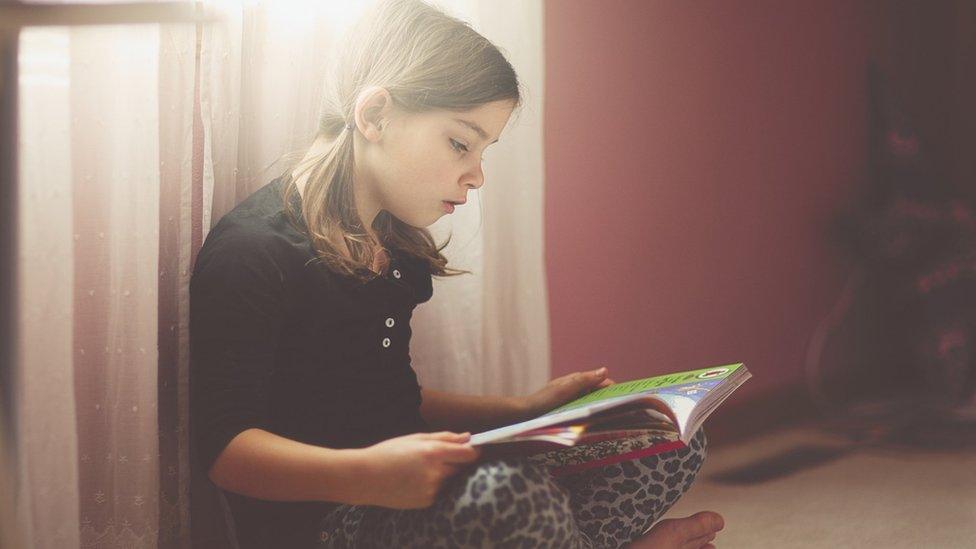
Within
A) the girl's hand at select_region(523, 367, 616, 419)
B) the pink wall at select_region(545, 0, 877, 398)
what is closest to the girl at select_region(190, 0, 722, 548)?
the girl's hand at select_region(523, 367, 616, 419)

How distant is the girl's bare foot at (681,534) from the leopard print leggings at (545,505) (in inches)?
0.5

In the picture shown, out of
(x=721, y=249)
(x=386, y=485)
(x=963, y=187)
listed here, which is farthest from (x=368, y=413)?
(x=963, y=187)

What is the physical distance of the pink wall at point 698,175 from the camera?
1530 mm

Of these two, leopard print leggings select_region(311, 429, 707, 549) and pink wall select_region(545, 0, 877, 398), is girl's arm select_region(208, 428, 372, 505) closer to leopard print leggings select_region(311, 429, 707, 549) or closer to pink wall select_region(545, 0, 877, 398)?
leopard print leggings select_region(311, 429, 707, 549)

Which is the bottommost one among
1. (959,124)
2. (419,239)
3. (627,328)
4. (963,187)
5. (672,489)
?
(672,489)

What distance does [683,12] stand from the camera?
171 centimetres

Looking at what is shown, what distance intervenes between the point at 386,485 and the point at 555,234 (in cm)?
88

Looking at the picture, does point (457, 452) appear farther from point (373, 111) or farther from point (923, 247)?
point (923, 247)

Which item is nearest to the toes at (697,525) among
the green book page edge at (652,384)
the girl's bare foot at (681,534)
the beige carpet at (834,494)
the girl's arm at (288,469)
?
the girl's bare foot at (681,534)

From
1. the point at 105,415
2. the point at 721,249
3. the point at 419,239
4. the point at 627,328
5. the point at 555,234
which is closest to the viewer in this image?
the point at 105,415

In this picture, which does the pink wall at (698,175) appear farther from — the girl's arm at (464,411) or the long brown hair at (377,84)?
the long brown hair at (377,84)

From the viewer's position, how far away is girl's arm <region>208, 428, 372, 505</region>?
70cm

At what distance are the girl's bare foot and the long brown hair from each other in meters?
0.43

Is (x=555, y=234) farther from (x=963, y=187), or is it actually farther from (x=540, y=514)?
(x=963, y=187)
